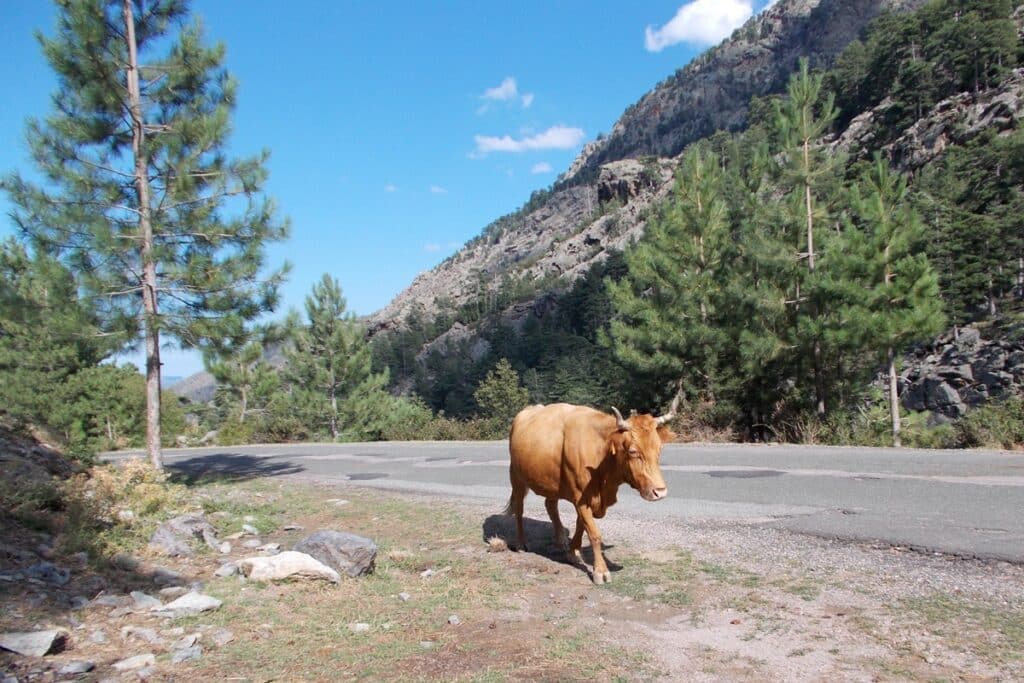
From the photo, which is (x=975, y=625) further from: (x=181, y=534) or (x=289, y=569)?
(x=181, y=534)

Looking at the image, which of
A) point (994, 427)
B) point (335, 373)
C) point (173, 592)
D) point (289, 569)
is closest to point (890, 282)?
point (994, 427)

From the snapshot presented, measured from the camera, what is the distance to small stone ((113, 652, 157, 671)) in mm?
4098

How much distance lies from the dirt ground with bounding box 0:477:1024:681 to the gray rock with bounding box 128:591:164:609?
7.6 inches

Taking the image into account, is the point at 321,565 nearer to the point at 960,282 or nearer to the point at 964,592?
the point at 964,592

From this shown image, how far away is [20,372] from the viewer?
83.4 feet

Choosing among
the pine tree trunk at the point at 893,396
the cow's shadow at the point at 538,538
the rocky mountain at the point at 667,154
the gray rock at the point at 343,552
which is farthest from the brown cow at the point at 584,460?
the rocky mountain at the point at 667,154

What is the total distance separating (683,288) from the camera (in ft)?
65.2

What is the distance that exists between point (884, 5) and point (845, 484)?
7825 inches

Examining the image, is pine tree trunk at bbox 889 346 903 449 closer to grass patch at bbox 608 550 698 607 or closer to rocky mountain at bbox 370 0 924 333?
grass patch at bbox 608 550 698 607

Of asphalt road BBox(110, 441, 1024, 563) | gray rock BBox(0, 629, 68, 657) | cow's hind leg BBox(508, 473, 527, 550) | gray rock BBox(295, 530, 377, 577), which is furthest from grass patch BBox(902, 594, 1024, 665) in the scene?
gray rock BBox(0, 629, 68, 657)

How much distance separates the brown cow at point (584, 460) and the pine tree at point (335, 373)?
25.3 meters

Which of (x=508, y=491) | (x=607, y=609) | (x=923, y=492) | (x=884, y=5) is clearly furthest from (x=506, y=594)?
(x=884, y=5)

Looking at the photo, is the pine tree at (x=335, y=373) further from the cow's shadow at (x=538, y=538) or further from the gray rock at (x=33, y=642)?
the gray rock at (x=33, y=642)

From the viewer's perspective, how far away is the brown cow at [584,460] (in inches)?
206
